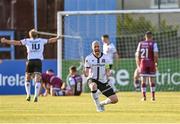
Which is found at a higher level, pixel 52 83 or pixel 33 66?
pixel 33 66

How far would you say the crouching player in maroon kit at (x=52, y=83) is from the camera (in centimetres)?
3075

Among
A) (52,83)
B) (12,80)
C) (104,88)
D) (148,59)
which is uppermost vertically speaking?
(148,59)

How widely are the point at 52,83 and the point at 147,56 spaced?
715 cm

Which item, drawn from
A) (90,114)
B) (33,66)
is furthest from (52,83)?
(90,114)

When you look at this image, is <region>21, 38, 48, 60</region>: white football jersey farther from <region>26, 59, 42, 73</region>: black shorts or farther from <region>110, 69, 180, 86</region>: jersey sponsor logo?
<region>110, 69, 180, 86</region>: jersey sponsor logo

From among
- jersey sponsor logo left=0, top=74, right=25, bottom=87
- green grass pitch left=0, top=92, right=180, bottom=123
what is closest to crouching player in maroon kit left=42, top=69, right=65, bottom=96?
jersey sponsor logo left=0, top=74, right=25, bottom=87

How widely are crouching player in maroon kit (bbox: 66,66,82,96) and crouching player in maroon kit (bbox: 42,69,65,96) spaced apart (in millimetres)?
356

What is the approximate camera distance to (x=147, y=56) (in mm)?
24578

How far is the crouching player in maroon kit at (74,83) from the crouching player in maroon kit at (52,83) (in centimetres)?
36

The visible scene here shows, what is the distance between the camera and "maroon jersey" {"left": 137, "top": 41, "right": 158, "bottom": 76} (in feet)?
80.4

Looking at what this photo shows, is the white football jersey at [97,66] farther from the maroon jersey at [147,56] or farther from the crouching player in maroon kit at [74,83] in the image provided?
the crouching player in maroon kit at [74,83]

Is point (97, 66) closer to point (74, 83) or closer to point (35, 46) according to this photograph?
point (35, 46)

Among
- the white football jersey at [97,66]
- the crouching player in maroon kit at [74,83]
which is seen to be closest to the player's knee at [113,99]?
the white football jersey at [97,66]

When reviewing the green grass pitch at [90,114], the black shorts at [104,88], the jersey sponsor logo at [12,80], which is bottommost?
the jersey sponsor logo at [12,80]
